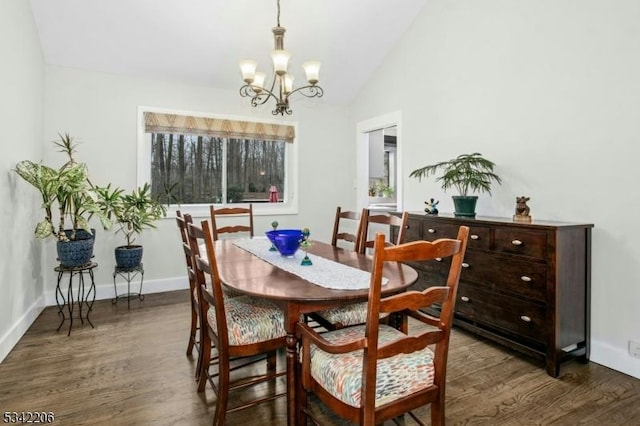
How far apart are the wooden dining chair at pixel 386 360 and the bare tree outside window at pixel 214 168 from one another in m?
3.33

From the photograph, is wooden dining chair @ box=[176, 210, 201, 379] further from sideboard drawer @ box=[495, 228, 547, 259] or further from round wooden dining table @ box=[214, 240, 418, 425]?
sideboard drawer @ box=[495, 228, 547, 259]

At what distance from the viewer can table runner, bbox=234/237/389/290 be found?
173cm

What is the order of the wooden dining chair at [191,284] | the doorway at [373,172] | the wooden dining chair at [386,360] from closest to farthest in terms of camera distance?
the wooden dining chair at [386,360] < the wooden dining chair at [191,284] < the doorway at [373,172]

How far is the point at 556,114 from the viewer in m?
2.76

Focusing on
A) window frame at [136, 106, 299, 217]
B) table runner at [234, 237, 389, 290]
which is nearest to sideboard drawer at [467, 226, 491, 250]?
table runner at [234, 237, 389, 290]

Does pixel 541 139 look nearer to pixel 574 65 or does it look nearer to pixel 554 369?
pixel 574 65

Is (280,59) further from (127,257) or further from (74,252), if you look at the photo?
(127,257)

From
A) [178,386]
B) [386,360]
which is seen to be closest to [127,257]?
[178,386]

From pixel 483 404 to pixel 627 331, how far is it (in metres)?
1.19

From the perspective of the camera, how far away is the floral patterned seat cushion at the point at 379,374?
135 cm

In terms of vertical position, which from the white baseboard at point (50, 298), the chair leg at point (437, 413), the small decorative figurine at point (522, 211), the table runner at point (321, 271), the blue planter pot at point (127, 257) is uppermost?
the small decorative figurine at point (522, 211)

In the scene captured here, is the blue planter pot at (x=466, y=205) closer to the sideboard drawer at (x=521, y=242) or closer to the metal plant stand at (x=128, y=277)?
the sideboard drawer at (x=521, y=242)

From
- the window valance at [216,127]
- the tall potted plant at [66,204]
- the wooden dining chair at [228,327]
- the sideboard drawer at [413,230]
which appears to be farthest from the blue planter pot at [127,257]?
the sideboard drawer at [413,230]

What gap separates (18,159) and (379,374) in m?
3.13
